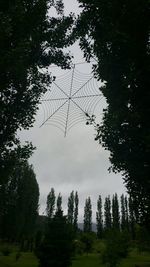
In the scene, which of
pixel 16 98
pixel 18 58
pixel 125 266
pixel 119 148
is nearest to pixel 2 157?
pixel 16 98

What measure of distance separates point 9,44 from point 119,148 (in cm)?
613

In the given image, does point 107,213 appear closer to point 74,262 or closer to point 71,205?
point 71,205

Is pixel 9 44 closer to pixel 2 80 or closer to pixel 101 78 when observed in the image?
pixel 2 80

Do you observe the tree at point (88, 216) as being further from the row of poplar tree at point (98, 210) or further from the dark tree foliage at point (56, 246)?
the dark tree foliage at point (56, 246)

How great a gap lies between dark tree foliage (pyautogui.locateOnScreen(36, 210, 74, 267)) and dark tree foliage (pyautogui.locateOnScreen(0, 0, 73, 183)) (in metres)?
17.5

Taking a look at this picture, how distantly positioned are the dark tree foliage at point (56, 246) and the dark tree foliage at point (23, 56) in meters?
17.5

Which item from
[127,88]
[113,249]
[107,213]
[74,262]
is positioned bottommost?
[74,262]

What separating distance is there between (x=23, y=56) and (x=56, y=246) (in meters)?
21.1

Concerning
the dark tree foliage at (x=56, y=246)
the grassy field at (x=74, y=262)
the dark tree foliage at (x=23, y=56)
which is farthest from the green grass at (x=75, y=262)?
the dark tree foliage at (x=23, y=56)

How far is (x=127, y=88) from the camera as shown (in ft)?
37.7

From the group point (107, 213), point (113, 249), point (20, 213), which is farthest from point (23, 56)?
point (107, 213)

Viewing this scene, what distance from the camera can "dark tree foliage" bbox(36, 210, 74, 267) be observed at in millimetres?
28891

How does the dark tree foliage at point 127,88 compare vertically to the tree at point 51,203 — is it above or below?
below

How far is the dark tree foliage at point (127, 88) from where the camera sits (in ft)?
35.9
